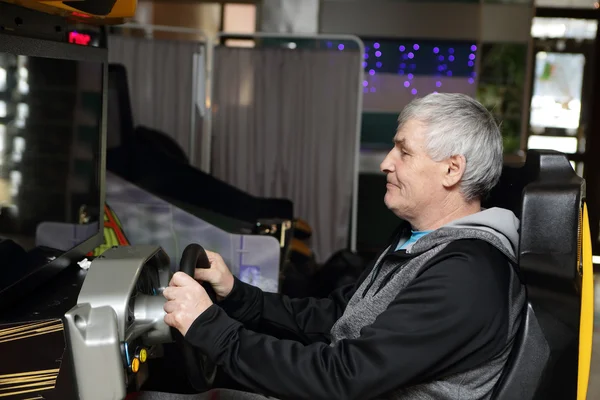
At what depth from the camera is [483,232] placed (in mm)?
1519

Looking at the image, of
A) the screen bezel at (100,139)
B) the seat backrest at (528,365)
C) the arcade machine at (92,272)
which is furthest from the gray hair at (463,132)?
the screen bezel at (100,139)

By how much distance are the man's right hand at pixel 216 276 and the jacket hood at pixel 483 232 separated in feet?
1.55

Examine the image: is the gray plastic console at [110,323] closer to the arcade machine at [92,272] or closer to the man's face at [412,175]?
the arcade machine at [92,272]

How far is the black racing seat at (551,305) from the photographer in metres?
1.40

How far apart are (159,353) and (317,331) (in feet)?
1.54

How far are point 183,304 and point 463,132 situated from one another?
2.21ft

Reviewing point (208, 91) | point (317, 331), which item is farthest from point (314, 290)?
point (317, 331)

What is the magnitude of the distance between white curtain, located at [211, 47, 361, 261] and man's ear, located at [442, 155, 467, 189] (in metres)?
3.09

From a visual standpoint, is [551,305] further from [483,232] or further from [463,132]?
[463,132]

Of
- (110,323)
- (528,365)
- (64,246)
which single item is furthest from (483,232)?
(64,246)

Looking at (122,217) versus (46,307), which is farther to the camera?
(122,217)

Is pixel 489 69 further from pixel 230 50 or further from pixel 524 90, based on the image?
pixel 230 50

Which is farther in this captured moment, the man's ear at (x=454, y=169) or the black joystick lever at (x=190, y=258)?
the man's ear at (x=454, y=169)

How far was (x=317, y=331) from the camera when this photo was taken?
1.94 metres
